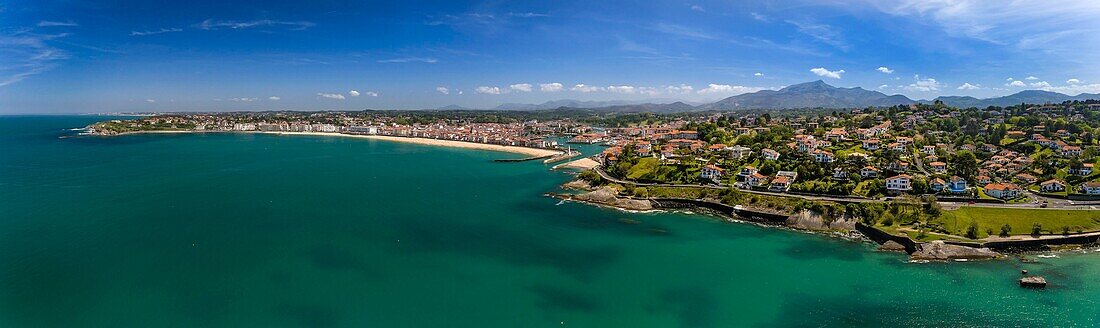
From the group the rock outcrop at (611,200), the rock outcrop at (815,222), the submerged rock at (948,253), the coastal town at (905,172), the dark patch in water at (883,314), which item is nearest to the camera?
the dark patch in water at (883,314)

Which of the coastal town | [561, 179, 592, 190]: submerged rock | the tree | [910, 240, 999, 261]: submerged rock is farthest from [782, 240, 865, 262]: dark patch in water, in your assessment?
[561, 179, 592, 190]: submerged rock

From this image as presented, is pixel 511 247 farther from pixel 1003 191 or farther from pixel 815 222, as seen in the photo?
pixel 1003 191

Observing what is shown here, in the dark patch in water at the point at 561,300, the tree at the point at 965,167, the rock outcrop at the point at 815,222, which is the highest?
the tree at the point at 965,167

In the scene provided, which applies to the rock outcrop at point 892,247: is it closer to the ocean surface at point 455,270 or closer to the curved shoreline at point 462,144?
the ocean surface at point 455,270

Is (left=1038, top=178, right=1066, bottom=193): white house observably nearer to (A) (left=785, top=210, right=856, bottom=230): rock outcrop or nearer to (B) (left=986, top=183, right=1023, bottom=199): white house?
(B) (left=986, top=183, right=1023, bottom=199): white house

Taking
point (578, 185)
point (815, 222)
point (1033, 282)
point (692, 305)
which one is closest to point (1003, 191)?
point (815, 222)

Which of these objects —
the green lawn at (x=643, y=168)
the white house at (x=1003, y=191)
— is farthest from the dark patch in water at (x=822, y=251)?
the green lawn at (x=643, y=168)
